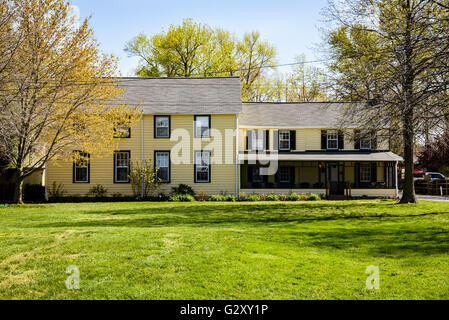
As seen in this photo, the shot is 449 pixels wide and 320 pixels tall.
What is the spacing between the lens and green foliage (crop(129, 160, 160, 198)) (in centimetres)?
2327

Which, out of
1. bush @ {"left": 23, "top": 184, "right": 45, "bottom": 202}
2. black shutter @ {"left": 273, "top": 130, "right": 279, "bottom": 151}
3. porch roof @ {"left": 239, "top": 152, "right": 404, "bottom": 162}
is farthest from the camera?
black shutter @ {"left": 273, "top": 130, "right": 279, "bottom": 151}

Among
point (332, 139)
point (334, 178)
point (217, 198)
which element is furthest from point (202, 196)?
point (334, 178)

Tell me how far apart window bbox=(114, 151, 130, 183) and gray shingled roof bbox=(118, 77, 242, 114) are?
9.90 feet

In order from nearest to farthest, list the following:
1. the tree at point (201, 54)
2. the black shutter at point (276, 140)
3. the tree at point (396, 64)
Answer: the tree at point (396, 64) < the black shutter at point (276, 140) < the tree at point (201, 54)

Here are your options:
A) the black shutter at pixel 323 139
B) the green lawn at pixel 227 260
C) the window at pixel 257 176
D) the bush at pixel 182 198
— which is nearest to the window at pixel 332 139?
the black shutter at pixel 323 139

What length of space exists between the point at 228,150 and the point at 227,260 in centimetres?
1711

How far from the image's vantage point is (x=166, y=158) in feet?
79.4

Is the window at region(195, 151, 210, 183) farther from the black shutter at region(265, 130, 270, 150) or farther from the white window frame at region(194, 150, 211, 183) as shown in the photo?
the black shutter at region(265, 130, 270, 150)

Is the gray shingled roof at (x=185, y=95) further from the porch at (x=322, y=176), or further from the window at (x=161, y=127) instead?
the porch at (x=322, y=176)

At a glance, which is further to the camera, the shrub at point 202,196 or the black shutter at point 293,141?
the black shutter at point 293,141

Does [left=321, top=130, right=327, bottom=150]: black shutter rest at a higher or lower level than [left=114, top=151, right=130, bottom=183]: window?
higher

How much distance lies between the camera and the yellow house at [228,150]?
78.7 ft

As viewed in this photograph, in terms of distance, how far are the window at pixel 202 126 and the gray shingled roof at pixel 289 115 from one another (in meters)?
3.53

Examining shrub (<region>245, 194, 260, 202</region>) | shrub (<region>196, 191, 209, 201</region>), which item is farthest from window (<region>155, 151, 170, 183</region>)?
shrub (<region>245, 194, 260, 202</region>)
